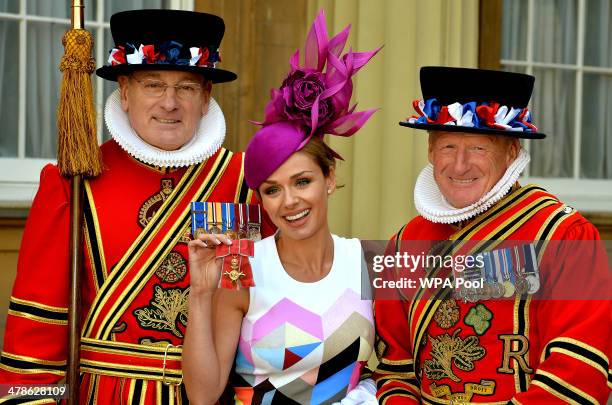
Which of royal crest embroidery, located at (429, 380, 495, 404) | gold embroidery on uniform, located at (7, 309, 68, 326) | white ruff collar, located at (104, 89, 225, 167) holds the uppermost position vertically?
white ruff collar, located at (104, 89, 225, 167)

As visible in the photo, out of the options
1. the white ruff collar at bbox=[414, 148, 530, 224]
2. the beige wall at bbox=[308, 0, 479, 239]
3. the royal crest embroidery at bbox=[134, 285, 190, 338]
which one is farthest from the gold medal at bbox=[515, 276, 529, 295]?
the beige wall at bbox=[308, 0, 479, 239]

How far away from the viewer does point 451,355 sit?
10.2ft

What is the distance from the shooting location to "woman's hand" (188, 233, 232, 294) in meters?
3.01

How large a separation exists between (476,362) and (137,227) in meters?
1.14

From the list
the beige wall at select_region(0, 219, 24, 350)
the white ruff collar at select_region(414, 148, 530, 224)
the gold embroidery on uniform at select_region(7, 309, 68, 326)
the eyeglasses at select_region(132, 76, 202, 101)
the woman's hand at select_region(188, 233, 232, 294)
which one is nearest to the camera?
the woman's hand at select_region(188, 233, 232, 294)

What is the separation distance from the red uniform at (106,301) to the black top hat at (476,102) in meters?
0.87

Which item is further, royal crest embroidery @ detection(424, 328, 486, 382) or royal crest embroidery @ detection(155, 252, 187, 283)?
royal crest embroidery @ detection(155, 252, 187, 283)

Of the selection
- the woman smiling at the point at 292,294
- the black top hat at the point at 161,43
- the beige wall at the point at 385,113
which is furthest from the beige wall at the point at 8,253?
the woman smiling at the point at 292,294

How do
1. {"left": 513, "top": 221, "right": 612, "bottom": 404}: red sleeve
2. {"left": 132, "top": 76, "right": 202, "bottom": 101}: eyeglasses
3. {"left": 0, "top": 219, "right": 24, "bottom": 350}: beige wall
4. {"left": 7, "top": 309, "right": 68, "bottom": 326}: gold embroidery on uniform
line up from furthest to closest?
1. {"left": 0, "top": 219, "right": 24, "bottom": 350}: beige wall
2. {"left": 132, "top": 76, "right": 202, "bottom": 101}: eyeglasses
3. {"left": 7, "top": 309, "right": 68, "bottom": 326}: gold embroidery on uniform
4. {"left": 513, "top": 221, "right": 612, "bottom": 404}: red sleeve

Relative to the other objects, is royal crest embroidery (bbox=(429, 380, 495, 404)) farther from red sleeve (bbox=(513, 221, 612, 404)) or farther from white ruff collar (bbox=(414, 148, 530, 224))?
white ruff collar (bbox=(414, 148, 530, 224))

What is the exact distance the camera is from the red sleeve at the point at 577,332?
2.89m

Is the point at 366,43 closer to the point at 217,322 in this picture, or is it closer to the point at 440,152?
the point at 440,152

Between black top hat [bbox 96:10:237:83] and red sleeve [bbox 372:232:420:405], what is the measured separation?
37.2 inches

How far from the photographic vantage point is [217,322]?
311cm
